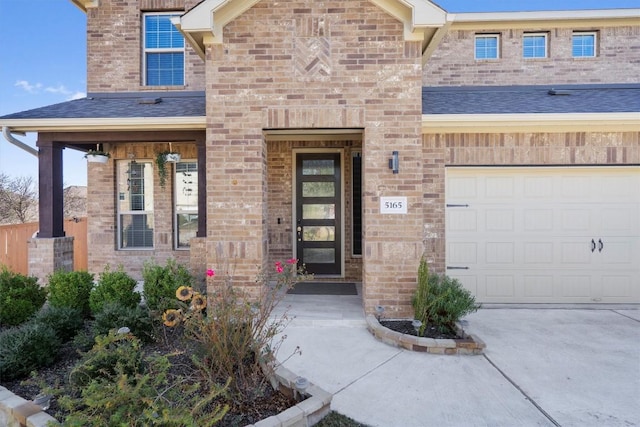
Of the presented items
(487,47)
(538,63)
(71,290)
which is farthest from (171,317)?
(538,63)

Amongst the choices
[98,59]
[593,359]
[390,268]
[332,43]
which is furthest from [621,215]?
[98,59]

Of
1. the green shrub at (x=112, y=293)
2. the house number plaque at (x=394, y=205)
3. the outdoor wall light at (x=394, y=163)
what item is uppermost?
the outdoor wall light at (x=394, y=163)

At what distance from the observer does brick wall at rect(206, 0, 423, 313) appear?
4910mm

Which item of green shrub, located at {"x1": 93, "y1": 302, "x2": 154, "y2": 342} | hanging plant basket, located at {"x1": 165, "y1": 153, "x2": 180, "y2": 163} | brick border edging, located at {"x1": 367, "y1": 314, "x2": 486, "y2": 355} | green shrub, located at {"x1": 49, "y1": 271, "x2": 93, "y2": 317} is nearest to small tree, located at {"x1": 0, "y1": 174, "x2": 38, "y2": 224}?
hanging plant basket, located at {"x1": 165, "y1": 153, "x2": 180, "y2": 163}

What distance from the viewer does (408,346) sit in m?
4.12

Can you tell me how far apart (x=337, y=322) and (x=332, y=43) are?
385 centimetres

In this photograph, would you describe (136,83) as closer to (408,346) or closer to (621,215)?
(408,346)

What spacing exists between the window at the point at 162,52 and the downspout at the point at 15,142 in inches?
106

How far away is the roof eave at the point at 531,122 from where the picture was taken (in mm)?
5336

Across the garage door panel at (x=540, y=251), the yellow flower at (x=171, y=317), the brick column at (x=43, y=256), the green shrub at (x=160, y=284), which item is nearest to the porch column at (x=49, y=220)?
the brick column at (x=43, y=256)

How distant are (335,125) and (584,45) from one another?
6582 mm

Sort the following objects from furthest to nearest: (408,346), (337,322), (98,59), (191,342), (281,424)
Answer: (98,59), (337,322), (408,346), (191,342), (281,424)

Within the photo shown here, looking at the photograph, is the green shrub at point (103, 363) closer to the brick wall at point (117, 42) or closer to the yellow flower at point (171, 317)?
the yellow flower at point (171, 317)

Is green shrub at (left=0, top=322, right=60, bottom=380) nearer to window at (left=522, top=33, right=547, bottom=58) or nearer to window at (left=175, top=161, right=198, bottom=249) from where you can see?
window at (left=175, top=161, right=198, bottom=249)
